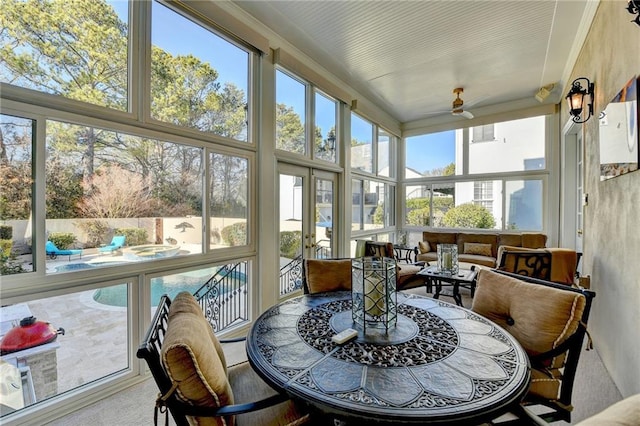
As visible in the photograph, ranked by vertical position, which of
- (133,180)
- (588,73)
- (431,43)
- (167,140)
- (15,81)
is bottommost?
(133,180)

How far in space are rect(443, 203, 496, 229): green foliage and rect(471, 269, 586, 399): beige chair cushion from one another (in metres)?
4.88

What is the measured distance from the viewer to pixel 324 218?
4.51m

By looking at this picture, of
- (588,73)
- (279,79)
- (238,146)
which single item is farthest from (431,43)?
(238,146)

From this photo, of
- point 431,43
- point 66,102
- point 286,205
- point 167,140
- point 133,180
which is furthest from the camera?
point 286,205

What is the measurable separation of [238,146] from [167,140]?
771 mm

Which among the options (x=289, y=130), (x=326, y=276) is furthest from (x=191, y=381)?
(x=289, y=130)

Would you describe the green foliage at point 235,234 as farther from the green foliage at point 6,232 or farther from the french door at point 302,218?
the green foliage at point 6,232

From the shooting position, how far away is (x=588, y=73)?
10.00 feet

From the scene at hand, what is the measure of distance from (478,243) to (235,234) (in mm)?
4893

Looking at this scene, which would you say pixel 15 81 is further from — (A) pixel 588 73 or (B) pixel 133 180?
(A) pixel 588 73

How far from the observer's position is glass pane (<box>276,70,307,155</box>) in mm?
3697

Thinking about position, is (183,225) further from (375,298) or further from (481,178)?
(481,178)

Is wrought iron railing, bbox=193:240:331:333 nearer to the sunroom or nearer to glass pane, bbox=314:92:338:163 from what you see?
the sunroom

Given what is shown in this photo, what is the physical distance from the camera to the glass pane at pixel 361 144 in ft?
17.2
